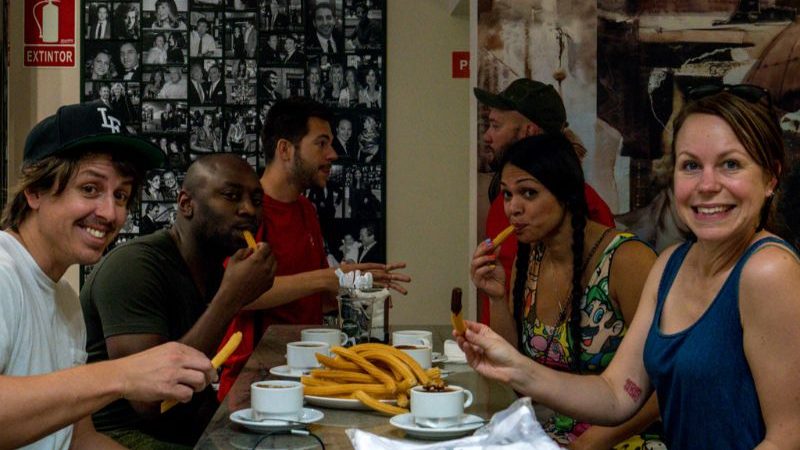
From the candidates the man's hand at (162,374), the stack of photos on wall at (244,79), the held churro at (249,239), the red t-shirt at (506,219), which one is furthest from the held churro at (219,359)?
the stack of photos on wall at (244,79)

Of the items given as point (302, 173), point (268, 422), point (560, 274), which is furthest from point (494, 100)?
point (268, 422)

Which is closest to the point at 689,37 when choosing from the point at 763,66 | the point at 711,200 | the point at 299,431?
the point at 763,66

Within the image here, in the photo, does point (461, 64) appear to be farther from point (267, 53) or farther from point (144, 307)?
point (144, 307)

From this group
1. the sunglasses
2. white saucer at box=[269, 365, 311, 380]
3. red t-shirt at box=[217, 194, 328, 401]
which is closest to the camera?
the sunglasses

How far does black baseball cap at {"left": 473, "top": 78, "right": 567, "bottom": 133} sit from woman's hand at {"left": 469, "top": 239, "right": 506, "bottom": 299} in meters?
1.04

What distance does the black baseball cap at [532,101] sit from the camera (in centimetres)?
385

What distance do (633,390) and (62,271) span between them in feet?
4.16

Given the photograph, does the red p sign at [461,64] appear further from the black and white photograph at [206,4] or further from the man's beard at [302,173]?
the man's beard at [302,173]

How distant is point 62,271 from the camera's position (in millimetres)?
2088

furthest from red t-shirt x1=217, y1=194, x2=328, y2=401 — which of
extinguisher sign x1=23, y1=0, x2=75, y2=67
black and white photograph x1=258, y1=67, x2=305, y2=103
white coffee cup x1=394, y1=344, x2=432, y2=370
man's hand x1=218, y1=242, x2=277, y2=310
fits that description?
extinguisher sign x1=23, y1=0, x2=75, y2=67

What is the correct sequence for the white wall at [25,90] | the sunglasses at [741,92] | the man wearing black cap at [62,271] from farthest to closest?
the white wall at [25,90], the sunglasses at [741,92], the man wearing black cap at [62,271]

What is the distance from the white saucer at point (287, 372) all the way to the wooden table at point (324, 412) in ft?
0.08

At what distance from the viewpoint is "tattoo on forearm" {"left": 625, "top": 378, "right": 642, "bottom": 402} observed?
2.12 m

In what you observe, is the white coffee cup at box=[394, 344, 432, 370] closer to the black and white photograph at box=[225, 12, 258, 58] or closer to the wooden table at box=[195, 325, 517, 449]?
the wooden table at box=[195, 325, 517, 449]
